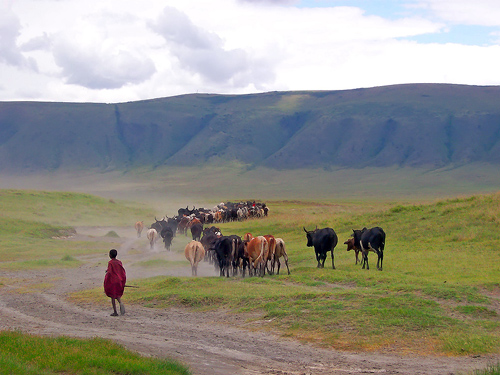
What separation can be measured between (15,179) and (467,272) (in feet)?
630

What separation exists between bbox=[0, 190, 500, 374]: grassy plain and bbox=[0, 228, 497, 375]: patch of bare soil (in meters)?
0.65

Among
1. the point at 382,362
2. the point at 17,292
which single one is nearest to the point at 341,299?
the point at 382,362

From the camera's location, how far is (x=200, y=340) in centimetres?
1302

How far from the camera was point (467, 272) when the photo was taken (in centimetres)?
2142

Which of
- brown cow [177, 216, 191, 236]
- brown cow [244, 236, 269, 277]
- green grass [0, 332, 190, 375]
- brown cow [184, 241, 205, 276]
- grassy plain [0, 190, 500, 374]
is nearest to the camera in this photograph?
green grass [0, 332, 190, 375]

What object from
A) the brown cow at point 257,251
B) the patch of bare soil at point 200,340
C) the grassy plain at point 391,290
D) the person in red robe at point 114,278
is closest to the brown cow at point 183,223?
the grassy plain at point 391,290

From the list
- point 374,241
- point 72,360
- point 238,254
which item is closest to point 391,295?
point 374,241

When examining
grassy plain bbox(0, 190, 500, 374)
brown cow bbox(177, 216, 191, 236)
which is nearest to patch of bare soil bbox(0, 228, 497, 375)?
grassy plain bbox(0, 190, 500, 374)

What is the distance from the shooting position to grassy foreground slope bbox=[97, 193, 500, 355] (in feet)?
43.0

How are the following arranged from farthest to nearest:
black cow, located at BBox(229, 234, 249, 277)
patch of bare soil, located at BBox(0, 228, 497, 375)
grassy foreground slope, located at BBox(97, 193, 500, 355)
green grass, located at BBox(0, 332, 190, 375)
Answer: black cow, located at BBox(229, 234, 249, 277)
grassy foreground slope, located at BBox(97, 193, 500, 355)
patch of bare soil, located at BBox(0, 228, 497, 375)
green grass, located at BBox(0, 332, 190, 375)

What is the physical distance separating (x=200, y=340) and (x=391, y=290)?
7.13 m

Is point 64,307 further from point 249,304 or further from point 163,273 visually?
point 163,273

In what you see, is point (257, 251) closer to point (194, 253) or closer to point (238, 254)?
point (238, 254)

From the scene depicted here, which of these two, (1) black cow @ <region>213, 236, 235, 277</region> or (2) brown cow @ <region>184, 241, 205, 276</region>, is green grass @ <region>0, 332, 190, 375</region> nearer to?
(1) black cow @ <region>213, 236, 235, 277</region>
